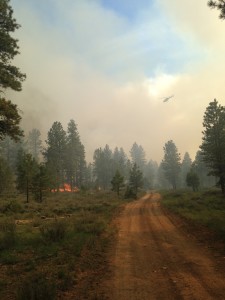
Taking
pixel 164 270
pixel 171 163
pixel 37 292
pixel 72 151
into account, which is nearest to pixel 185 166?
pixel 171 163

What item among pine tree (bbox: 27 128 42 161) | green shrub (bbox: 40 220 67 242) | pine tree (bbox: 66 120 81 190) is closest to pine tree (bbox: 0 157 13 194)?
pine tree (bbox: 66 120 81 190)

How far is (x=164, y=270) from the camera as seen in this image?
955cm

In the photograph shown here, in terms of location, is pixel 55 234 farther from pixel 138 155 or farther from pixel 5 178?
pixel 138 155

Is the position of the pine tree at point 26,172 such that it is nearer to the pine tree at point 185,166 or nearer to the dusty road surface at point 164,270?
the dusty road surface at point 164,270

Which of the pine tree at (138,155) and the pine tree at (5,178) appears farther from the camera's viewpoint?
the pine tree at (138,155)

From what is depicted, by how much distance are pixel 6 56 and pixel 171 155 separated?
8391cm

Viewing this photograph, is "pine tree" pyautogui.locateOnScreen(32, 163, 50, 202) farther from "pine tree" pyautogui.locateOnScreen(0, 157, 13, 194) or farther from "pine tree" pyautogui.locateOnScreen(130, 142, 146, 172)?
"pine tree" pyautogui.locateOnScreen(130, 142, 146, 172)

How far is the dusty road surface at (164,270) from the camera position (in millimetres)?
7547

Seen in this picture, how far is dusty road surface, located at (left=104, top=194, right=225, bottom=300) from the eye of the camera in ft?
24.8

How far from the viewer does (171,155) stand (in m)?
98.7

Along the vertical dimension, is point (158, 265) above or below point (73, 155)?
below

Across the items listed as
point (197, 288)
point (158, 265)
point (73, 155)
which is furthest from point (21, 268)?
point (73, 155)

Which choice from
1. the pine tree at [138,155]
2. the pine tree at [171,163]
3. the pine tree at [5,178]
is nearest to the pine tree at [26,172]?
the pine tree at [5,178]

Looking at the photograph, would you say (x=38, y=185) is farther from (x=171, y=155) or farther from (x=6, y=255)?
(x=171, y=155)
